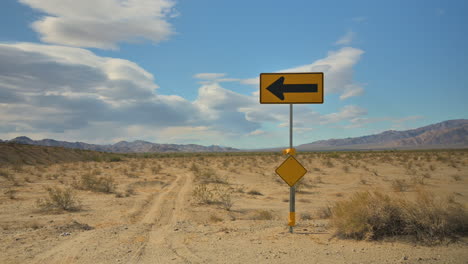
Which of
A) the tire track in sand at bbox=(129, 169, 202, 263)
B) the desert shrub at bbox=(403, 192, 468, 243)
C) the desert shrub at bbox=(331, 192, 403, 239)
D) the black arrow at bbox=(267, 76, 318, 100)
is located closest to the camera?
the tire track in sand at bbox=(129, 169, 202, 263)

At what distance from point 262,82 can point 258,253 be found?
11.8 feet

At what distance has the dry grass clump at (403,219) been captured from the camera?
5.79m

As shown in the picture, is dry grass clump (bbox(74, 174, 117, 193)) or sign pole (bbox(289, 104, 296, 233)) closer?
sign pole (bbox(289, 104, 296, 233))

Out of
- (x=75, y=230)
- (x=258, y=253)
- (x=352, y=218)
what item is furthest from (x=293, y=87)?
(x=75, y=230)

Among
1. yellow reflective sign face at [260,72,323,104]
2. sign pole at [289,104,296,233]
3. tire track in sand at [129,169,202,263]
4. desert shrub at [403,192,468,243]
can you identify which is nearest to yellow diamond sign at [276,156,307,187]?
sign pole at [289,104,296,233]

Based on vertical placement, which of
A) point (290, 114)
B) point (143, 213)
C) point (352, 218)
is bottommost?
point (143, 213)

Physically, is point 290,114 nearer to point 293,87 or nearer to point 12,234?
point 293,87

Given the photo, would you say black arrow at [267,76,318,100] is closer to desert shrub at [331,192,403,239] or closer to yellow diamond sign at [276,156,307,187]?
yellow diamond sign at [276,156,307,187]

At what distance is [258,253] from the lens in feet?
18.7

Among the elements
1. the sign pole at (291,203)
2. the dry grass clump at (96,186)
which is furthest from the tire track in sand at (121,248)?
the dry grass clump at (96,186)

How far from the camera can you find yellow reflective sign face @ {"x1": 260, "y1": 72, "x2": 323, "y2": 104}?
6941 mm

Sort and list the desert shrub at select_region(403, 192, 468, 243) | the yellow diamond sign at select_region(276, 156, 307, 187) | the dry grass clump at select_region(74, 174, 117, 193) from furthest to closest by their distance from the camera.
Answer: the dry grass clump at select_region(74, 174, 117, 193) < the yellow diamond sign at select_region(276, 156, 307, 187) < the desert shrub at select_region(403, 192, 468, 243)

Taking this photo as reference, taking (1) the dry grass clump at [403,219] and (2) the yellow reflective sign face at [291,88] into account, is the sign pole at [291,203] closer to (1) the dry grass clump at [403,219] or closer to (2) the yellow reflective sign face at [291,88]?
(2) the yellow reflective sign face at [291,88]

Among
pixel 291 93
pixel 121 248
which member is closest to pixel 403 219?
pixel 291 93
